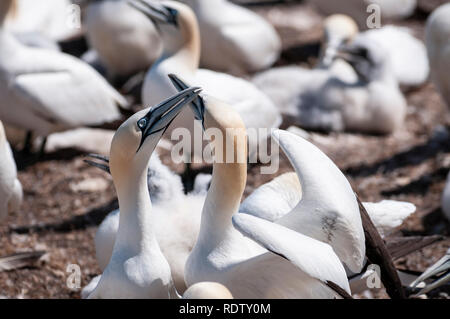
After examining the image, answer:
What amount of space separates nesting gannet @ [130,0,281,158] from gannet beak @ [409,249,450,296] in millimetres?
2190

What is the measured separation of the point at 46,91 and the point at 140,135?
328 cm

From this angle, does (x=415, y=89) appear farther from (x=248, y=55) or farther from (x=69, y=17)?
(x=69, y=17)

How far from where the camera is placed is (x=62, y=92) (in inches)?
289

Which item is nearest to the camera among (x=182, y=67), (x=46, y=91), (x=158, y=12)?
(x=182, y=67)

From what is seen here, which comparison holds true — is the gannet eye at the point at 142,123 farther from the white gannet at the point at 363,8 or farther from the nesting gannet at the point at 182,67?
the white gannet at the point at 363,8

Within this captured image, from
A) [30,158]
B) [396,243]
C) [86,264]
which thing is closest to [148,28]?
[30,158]

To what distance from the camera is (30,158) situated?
7.57 meters

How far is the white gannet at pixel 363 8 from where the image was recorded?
34.6 ft

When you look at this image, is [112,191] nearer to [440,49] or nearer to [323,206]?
[323,206]

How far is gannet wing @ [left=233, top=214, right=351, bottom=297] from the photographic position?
368 centimetres

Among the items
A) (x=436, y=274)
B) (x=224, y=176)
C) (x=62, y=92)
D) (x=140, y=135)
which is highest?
(x=140, y=135)

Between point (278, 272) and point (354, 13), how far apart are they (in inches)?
281

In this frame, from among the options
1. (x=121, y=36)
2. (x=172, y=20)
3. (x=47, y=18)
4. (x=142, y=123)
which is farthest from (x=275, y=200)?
(x=47, y=18)
